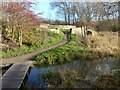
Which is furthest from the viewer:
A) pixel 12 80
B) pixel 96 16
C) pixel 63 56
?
pixel 96 16

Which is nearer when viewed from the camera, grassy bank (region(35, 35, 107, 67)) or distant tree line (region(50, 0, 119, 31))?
grassy bank (region(35, 35, 107, 67))

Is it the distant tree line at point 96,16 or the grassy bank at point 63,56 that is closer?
the grassy bank at point 63,56

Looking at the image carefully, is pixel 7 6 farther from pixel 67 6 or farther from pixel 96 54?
pixel 67 6

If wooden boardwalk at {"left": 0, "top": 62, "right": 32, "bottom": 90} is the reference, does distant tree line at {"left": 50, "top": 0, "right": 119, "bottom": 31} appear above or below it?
above

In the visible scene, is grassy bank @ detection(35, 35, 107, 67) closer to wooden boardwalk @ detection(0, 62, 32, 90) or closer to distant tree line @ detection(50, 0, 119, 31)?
wooden boardwalk @ detection(0, 62, 32, 90)

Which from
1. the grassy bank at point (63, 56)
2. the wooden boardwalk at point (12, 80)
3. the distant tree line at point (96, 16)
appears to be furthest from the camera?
the distant tree line at point (96, 16)

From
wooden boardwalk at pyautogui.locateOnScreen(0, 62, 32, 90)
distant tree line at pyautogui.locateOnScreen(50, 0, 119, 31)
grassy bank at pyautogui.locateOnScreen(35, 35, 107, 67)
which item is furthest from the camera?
distant tree line at pyautogui.locateOnScreen(50, 0, 119, 31)

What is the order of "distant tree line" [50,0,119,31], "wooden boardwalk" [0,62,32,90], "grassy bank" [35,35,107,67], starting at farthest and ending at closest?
1. "distant tree line" [50,0,119,31]
2. "grassy bank" [35,35,107,67]
3. "wooden boardwalk" [0,62,32,90]

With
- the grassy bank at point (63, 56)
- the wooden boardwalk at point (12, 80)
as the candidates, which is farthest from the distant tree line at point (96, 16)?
the wooden boardwalk at point (12, 80)

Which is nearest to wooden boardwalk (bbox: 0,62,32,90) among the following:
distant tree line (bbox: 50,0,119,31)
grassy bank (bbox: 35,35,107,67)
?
grassy bank (bbox: 35,35,107,67)

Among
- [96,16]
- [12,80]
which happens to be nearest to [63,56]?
[12,80]

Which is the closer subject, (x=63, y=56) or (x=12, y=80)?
(x=12, y=80)

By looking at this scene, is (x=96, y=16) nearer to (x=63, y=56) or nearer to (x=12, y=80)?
(x=63, y=56)

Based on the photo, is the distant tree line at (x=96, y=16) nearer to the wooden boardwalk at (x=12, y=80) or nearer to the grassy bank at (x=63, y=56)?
the grassy bank at (x=63, y=56)
